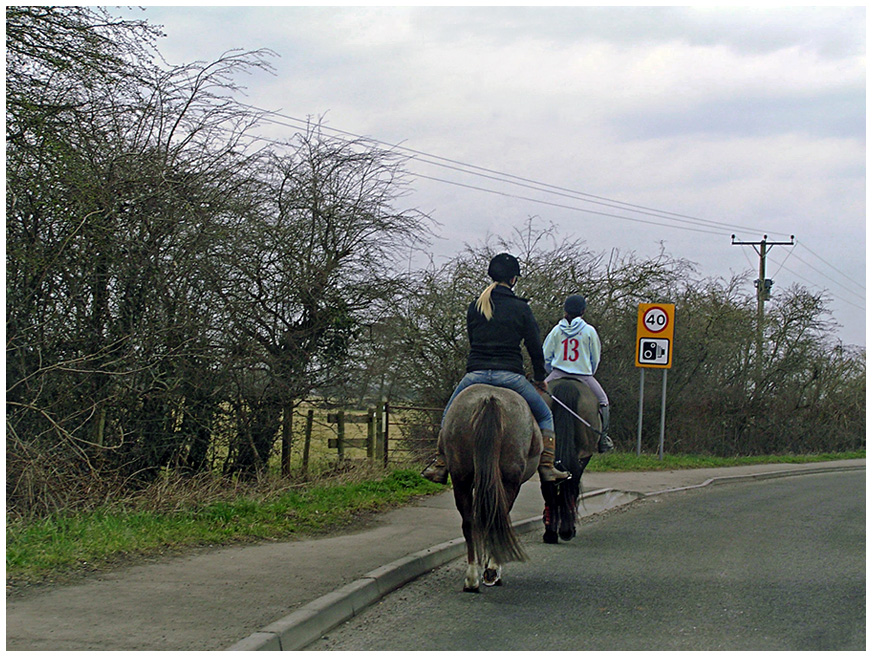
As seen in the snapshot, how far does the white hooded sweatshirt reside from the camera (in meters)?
9.80

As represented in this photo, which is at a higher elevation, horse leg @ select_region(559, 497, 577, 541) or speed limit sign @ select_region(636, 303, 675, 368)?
speed limit sign @ select_region(636, 303, 675, 368)

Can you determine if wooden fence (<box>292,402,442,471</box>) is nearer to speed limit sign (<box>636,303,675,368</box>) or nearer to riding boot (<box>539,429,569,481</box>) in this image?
speed limit sign (<box>636,303,675,368</box>)

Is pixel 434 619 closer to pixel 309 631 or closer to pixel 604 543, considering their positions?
pixel 309 631

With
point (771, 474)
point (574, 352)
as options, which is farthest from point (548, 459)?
point (771, 474)

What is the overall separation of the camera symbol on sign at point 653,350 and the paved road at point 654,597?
818 cm

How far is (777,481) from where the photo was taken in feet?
60.4

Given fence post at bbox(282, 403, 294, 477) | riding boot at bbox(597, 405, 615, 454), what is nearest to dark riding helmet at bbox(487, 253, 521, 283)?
riding boot at bbox(597, 405, 615, 454)

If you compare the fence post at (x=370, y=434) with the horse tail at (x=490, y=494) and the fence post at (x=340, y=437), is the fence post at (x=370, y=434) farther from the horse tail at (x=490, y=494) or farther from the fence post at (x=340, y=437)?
the horse tail at (x=490, y=494)

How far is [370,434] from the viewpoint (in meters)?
16.4

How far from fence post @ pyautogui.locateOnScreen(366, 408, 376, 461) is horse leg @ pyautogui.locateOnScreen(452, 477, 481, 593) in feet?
28.8

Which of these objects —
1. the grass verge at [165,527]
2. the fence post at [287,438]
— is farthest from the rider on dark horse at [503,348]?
the fence post at [287,438]

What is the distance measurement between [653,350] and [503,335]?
12538 mm

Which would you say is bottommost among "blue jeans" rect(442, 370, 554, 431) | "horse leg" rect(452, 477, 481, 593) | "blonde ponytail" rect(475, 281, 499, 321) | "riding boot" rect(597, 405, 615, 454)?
"horse leg" rect(452, 477, 481, 593)

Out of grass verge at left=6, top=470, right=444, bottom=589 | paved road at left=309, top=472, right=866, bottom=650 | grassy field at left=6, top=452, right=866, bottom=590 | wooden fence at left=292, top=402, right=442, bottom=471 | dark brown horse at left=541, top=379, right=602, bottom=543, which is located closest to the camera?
paved road at left=309, top=472, right=866, bottom=650
